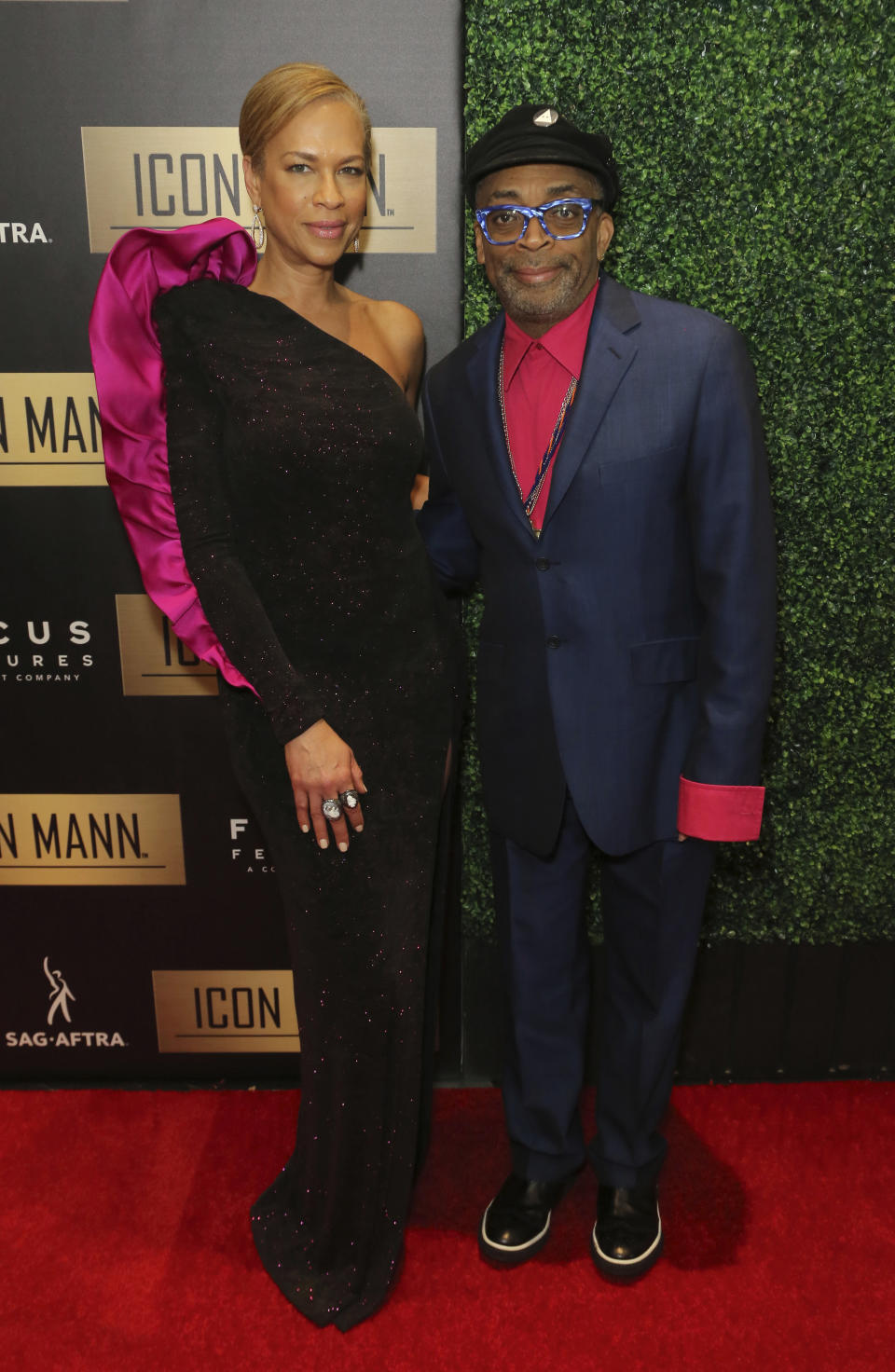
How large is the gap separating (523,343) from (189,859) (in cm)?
144

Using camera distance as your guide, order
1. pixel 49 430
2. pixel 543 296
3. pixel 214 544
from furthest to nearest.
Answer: pixel 49 430
pixel 543 296
pixel 214 544

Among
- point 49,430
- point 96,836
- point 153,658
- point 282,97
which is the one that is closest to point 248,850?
point 96,836

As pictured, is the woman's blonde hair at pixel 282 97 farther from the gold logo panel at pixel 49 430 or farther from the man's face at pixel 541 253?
the gold logo panel at pixel 49 430

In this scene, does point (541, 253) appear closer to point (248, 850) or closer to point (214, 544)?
point (214, 544)

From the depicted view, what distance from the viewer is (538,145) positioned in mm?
1681

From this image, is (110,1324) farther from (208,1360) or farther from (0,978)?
(0,978)

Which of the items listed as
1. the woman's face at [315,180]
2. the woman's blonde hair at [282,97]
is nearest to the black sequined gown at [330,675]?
the woman's face at [315,180]

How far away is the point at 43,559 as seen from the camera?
2.37 meters

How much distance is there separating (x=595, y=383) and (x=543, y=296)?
0.55 ft

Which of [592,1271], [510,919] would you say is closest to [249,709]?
[510,919]

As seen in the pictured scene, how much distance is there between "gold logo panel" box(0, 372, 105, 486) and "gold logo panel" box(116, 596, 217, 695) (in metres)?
0.30

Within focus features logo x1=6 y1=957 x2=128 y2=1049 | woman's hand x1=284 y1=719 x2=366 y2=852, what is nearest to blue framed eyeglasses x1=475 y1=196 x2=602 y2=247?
woman's hand x1=284 y1=719 x2=366 y2=852

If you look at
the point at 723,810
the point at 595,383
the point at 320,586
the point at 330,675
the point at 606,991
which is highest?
the point at 595,383

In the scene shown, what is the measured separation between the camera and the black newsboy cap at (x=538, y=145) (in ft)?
5.51
